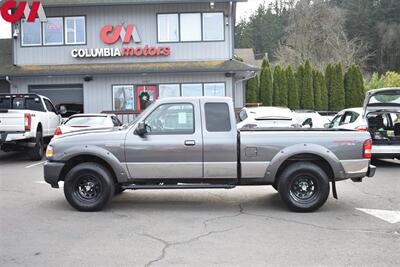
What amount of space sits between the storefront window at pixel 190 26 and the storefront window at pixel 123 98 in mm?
3619

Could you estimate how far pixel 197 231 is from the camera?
6.59 meters

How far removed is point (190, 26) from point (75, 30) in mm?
5714

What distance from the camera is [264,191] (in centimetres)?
967

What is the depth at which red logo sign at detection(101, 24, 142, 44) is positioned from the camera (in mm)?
23109

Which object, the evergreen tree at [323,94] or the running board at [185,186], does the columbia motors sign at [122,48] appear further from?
the running board at [185,186]

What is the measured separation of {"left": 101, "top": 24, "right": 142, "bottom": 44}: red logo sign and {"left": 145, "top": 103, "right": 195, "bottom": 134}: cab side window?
15991 millimetres

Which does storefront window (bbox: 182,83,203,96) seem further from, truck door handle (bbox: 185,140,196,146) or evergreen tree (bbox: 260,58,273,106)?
truck door handle (bbox: 185,140,196,146)

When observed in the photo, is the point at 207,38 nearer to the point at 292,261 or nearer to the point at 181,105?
the point at 181,105

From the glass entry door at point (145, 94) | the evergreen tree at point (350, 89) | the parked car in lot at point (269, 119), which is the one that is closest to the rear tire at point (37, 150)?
the parked car in lot at point (269, 119)

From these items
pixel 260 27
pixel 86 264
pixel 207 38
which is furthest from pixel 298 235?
pixel 260 27

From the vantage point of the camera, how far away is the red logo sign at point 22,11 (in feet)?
69.7

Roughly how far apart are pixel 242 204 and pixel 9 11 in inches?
733

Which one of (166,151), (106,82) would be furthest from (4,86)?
(166,151)

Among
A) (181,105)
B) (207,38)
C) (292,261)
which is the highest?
(207,38)
